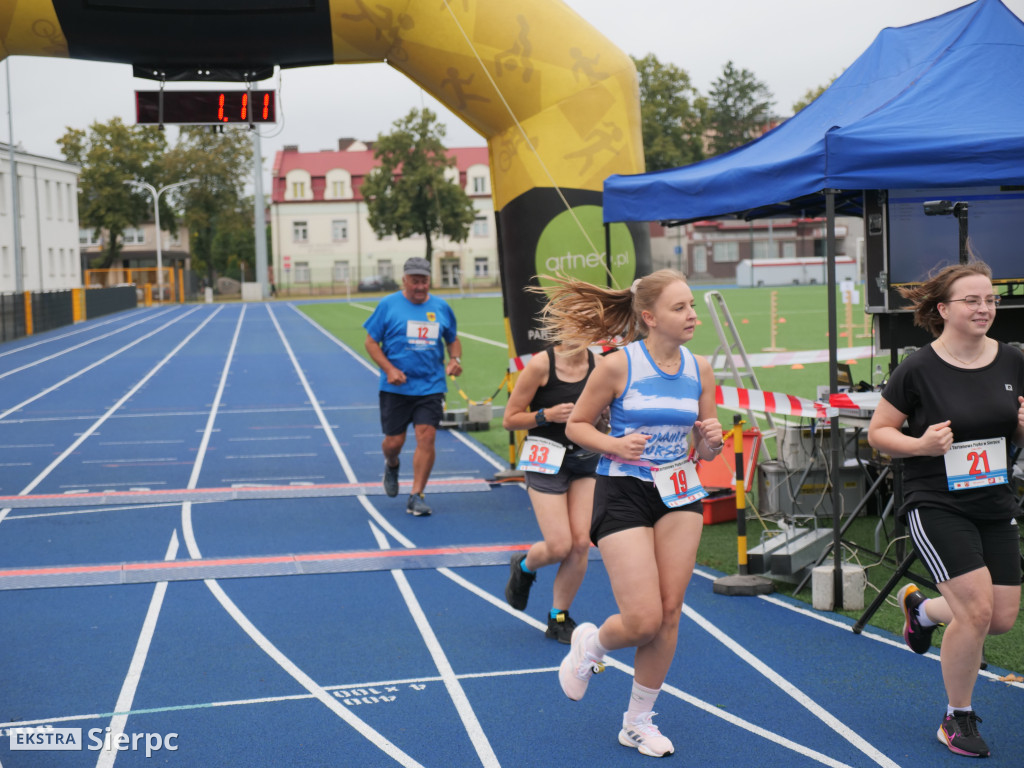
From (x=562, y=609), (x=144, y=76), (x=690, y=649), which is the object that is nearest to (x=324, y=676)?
(x=562, y=609)

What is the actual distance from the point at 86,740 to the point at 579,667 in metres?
2.03

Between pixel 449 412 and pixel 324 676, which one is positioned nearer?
pixel 324 676

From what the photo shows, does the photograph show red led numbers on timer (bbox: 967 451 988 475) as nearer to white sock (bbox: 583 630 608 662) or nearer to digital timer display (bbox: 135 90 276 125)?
white sock (bbox: 583 630 608 662)

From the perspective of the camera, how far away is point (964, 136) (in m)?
6.60

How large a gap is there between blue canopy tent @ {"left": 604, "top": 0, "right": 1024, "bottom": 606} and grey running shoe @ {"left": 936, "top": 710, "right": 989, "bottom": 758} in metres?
1.09

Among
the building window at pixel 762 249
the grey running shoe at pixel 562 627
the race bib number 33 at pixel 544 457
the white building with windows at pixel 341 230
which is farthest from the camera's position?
the white building with windows at pixel 341 230

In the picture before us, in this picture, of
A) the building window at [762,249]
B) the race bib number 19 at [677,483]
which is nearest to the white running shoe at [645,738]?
the race bib number 19 at [677,483]

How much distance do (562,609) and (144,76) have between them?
6.80 metres

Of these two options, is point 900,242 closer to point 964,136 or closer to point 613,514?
point 964,136

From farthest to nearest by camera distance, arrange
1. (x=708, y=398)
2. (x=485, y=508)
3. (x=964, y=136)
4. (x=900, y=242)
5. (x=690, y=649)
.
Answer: (x=485, y=508) → (x=900, y=242) → (x=964, y=136) → (x=690, y=649) → (x=708, y=398)

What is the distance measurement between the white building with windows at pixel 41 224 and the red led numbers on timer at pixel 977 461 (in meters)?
49.4

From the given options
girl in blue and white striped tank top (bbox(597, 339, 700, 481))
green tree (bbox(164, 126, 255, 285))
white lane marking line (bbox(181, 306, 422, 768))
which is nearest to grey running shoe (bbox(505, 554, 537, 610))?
white lane marking line (bbox(181, 306, 422, 768))

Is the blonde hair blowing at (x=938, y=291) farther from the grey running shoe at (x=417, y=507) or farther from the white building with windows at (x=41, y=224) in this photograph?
the white building with windows at (x=41, y=224)

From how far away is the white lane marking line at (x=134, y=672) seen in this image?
4547mm
